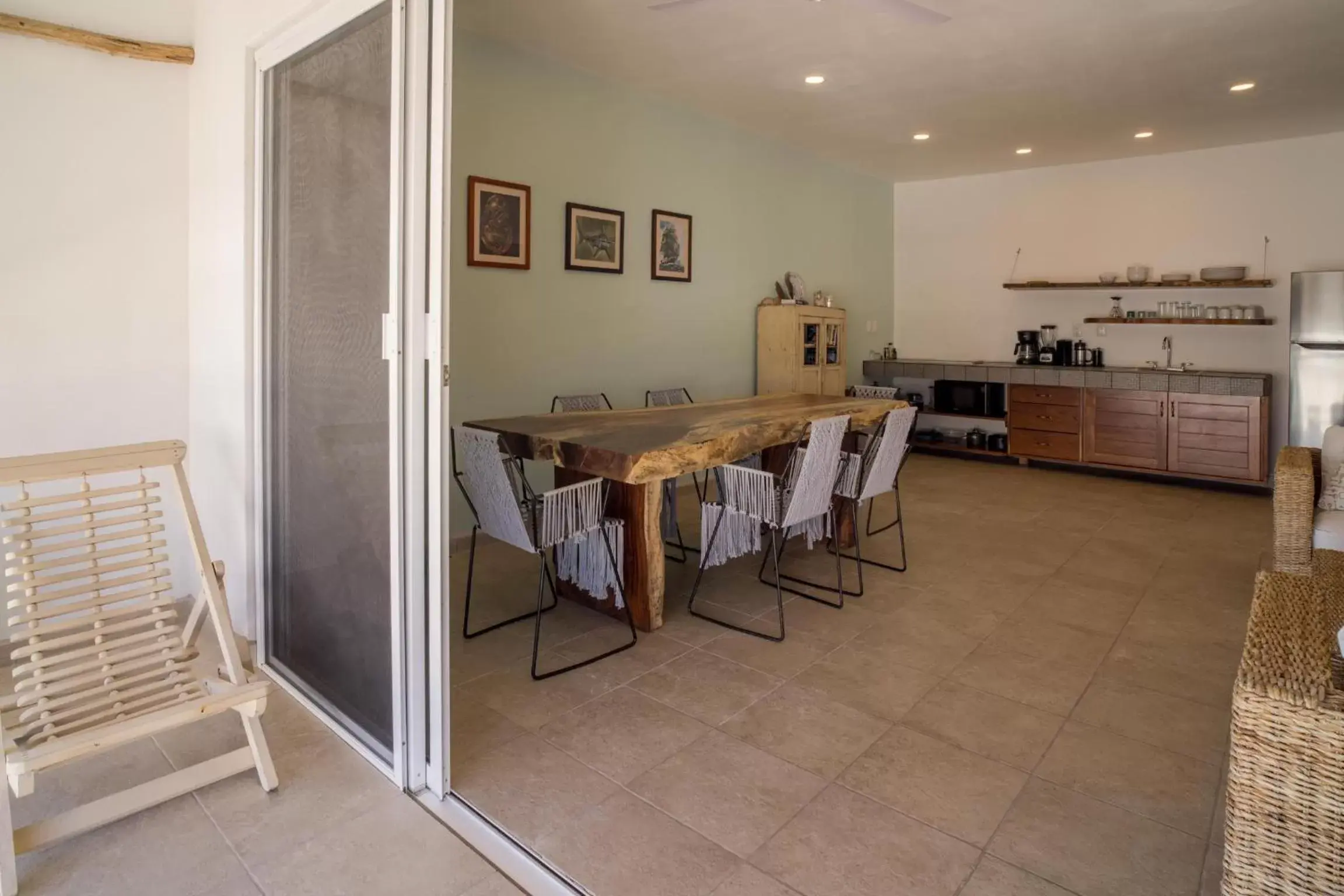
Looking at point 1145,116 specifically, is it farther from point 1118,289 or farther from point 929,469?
point 929,469

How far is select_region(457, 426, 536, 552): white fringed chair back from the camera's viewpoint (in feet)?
9.39

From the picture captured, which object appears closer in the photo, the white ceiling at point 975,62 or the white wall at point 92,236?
the white wall at point 92,236

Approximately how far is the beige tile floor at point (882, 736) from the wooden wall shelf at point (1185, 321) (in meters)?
3.20

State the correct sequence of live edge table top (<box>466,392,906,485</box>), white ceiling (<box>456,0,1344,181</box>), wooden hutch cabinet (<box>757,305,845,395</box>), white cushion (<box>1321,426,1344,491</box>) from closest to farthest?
live edge table top (<box>466,392,906,485</box>) → white cushion (<box>1321,426,1344,491</box>) → white ceiling (<box>456,0,1344,181</box>) → wooden hutch cabinet (<box>757,305,845,395</box>)

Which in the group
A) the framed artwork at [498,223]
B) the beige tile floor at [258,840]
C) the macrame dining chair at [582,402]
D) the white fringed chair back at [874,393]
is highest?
the framed artwork at [498,223]

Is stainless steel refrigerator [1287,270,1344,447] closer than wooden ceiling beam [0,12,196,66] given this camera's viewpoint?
No

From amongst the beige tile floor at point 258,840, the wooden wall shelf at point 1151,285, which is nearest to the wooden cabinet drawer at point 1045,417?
the wooden wall shelf at point 1151,285

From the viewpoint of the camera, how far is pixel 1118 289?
276 inches

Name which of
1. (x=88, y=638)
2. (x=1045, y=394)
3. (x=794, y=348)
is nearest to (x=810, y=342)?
(x=794, y=348)

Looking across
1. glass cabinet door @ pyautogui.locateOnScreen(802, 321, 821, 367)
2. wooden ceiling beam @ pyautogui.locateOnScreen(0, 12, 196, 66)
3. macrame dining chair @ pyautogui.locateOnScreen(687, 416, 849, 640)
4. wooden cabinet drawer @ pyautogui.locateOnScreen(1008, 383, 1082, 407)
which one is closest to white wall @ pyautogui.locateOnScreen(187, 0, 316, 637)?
wooden ceiling beam @ pyautogui.locateOnScreen(0, 12, 196, 66)

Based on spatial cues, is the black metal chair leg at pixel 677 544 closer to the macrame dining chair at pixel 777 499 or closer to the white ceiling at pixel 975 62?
the macrame dining chair at pixel 777 499

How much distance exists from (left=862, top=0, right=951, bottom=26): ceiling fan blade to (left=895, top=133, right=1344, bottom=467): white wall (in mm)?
4667

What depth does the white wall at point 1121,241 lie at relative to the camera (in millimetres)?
6215

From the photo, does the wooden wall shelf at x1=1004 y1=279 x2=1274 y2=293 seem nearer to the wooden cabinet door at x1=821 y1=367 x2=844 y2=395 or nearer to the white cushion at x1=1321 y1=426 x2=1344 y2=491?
the wooden cabinet door at x1=821 y1=367 x2=844 y2=395
